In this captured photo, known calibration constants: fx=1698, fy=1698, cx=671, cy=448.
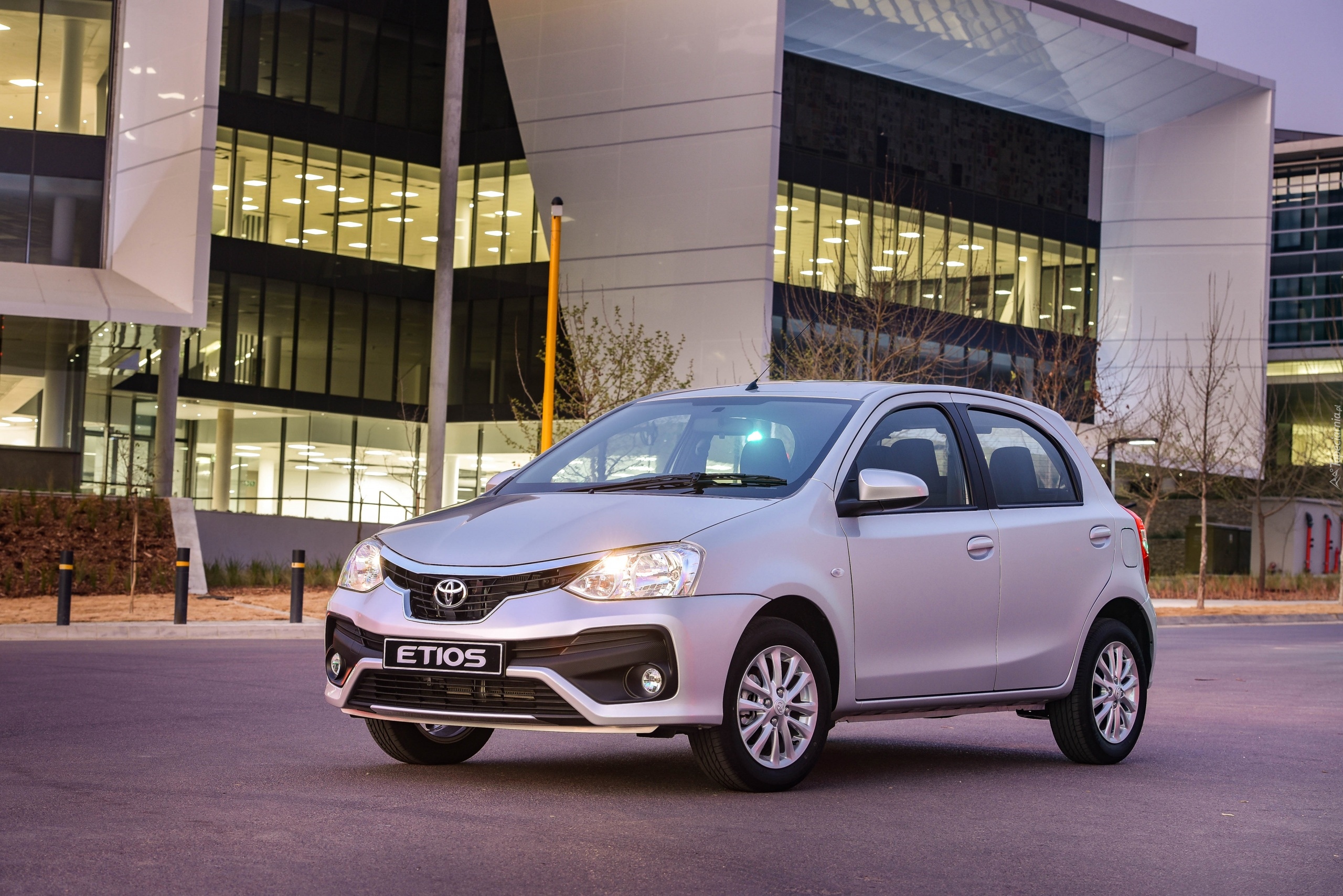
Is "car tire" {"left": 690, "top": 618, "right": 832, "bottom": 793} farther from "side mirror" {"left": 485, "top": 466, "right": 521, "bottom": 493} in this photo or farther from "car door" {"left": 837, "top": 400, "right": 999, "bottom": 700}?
"side mirror" {"left": 485, "top": 466, "right": 521, "bottom": 493}

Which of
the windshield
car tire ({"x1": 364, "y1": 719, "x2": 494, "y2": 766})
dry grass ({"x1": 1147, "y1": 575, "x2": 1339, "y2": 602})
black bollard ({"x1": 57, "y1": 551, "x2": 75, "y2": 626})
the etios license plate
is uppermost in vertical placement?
the windshield

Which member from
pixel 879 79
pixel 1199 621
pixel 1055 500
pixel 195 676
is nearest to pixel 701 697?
pixel 1055 500

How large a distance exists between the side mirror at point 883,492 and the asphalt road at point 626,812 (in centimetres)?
128

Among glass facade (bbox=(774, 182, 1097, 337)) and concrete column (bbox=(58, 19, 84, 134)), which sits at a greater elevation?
concrete column (bbox=(58, 19, 84, 134))

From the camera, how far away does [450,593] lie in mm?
6992

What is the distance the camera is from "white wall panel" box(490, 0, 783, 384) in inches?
1672

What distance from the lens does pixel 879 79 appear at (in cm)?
5138

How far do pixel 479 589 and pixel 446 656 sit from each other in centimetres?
30

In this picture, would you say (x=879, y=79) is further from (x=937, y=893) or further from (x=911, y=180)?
(x=937, y=893)

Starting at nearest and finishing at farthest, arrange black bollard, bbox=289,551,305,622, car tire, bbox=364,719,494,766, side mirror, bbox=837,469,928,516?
side mirror, bbox=837,469,928,516, car tire, bbox=364,719,494,766, black bollard, bbox=289,551,305,622

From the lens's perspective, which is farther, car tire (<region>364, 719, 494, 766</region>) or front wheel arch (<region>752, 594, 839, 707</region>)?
car tire (<region>364, 719, 494, 766</region>)

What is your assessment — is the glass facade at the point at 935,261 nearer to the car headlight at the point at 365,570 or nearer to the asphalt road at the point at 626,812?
the asphalt road at the point at 626,812

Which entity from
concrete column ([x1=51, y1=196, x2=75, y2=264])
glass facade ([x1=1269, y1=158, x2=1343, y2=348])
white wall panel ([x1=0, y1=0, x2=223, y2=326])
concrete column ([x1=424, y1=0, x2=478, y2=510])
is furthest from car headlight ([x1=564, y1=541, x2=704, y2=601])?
glass facade ([x1=1269, y1=158, x2=1343, y2=348])

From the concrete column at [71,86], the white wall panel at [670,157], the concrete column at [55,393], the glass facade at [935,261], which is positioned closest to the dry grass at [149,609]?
the concrete column at [55,393]
